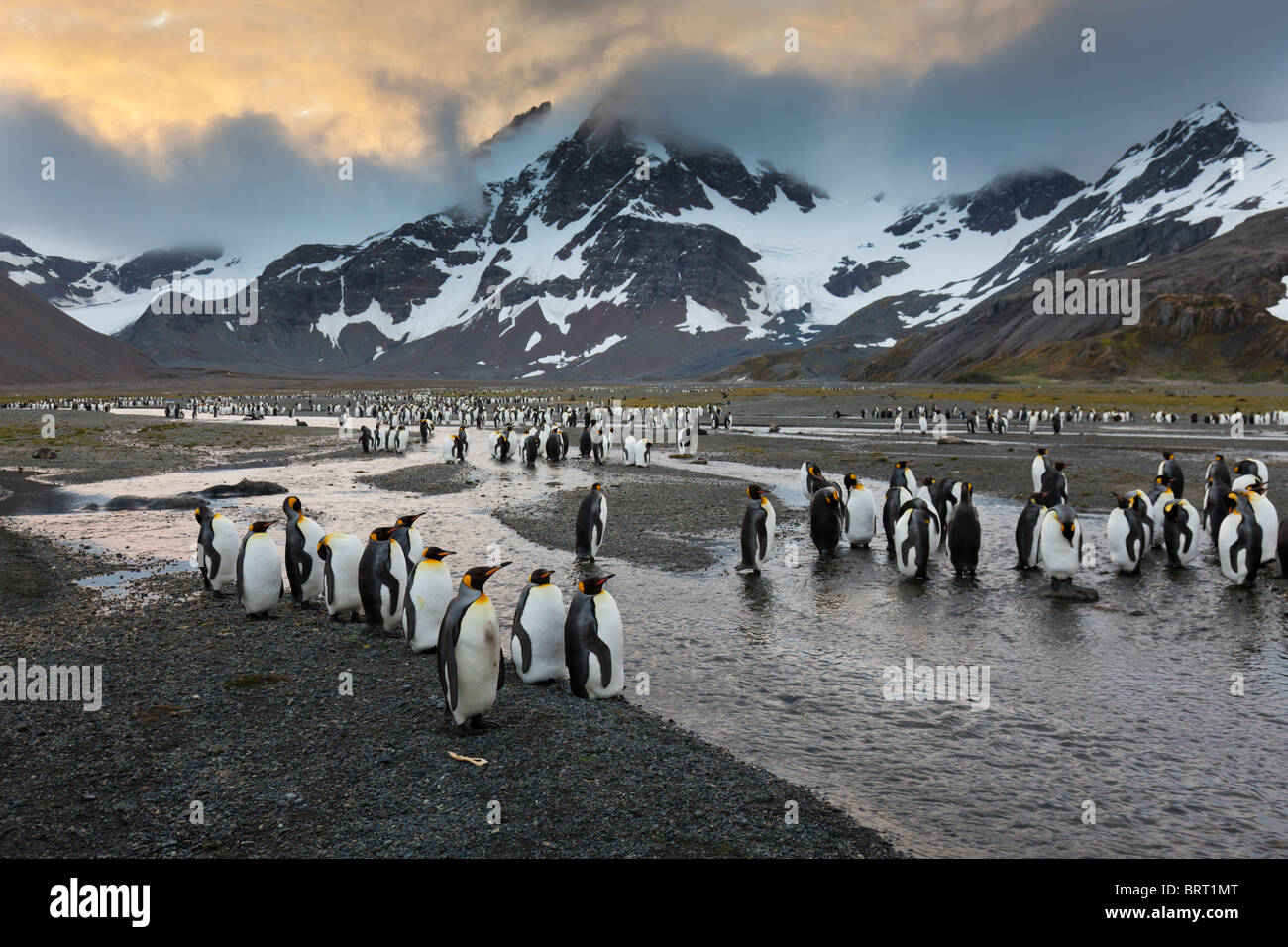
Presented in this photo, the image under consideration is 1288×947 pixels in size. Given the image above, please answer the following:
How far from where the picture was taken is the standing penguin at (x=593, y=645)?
6887 mm

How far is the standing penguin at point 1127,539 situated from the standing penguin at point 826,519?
3.89m

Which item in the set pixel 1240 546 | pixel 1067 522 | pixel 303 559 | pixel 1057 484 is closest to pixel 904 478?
pixel 1057 484

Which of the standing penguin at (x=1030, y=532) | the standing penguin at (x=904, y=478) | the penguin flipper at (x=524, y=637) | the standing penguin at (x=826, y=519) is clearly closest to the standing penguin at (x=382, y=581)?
the penguin flipper at (x=524, y=637)

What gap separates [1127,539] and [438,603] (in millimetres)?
9605

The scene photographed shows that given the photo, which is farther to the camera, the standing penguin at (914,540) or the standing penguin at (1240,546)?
the standing penguin at (914,540)

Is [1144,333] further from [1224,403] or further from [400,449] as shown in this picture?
[400,449]

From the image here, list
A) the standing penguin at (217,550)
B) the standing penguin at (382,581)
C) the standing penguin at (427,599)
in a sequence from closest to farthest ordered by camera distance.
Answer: the standing penguin at (427,599) < the standing penguin at (382,581) < the standing penguin at (217,550)

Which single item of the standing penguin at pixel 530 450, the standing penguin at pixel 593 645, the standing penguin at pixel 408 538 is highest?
the standing penguin at pixel 530 450

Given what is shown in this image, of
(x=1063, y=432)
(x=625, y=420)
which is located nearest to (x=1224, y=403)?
(x=1063, y=432)

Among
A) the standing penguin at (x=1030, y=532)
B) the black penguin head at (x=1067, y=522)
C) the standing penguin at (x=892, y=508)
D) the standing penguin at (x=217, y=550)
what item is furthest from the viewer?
the standing penguin at (x=892, y=508)

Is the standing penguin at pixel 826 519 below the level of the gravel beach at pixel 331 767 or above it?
above

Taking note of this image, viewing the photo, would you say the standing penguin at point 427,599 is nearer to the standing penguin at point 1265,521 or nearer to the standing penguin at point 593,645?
the standing penguin at point 593,645

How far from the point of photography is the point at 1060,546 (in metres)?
10.5

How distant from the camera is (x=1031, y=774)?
5.73 metres
